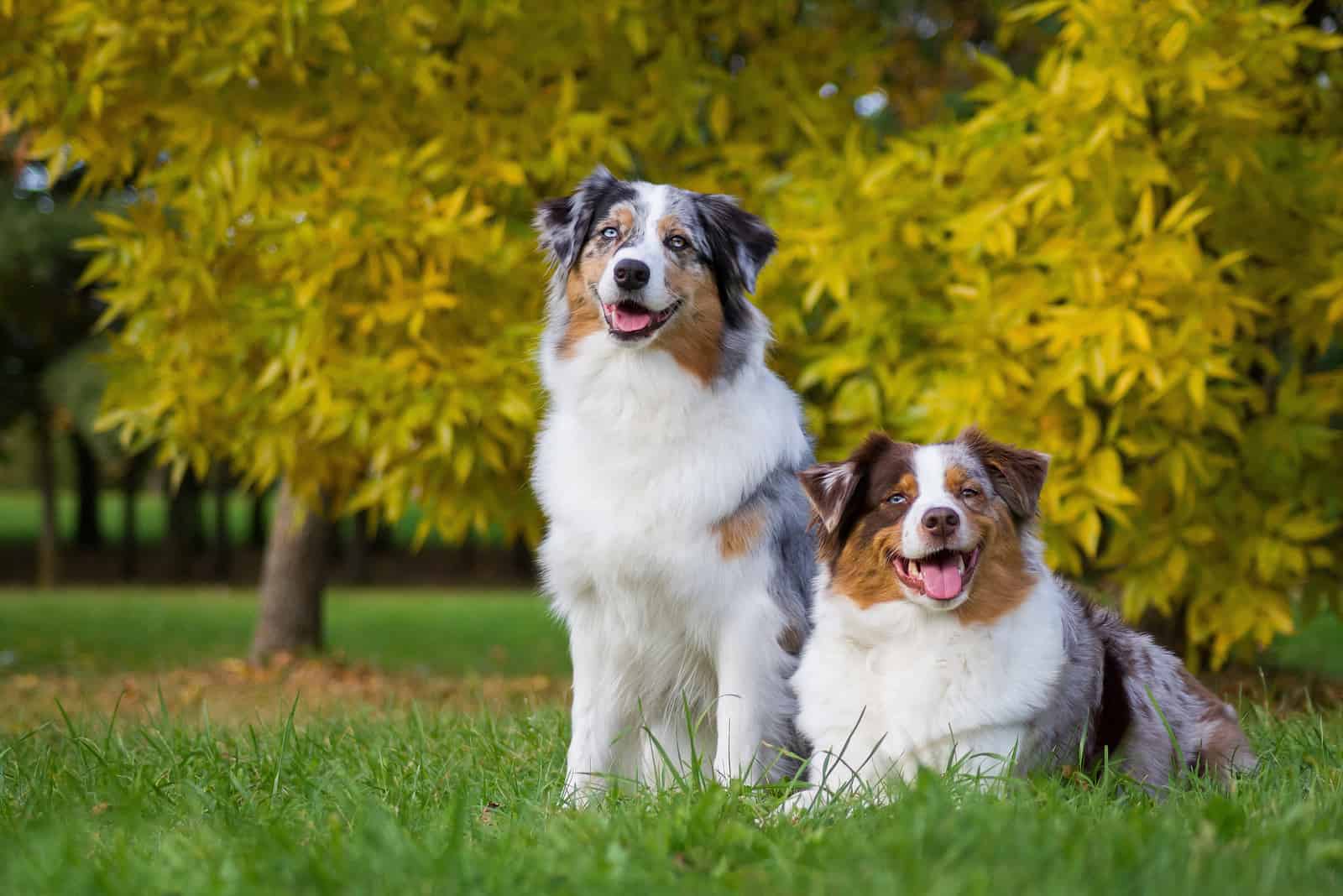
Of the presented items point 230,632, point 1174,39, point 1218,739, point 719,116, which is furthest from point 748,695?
point 230,632

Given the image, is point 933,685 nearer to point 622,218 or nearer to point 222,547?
point 622,218

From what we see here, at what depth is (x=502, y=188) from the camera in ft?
24.1

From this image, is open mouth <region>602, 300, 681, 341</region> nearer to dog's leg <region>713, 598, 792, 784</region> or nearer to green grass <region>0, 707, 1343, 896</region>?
dog's leg <region>713, 598, 792, 784</region>

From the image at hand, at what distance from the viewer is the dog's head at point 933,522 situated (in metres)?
3.88

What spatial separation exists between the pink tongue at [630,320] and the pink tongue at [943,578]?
1.26m

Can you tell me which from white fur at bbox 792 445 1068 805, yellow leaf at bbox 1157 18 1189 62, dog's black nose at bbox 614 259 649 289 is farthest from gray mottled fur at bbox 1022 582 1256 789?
yellow leaf at bbox 1157 18 1189 62

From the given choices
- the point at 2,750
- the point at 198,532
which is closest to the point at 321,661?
the point at 2,750

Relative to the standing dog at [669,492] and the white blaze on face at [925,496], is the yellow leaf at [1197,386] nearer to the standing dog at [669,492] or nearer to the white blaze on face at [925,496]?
the standing dog at [669,492]

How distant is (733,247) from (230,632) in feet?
44.2

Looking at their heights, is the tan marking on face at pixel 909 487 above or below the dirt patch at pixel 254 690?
above

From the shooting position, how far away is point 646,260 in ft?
14.5

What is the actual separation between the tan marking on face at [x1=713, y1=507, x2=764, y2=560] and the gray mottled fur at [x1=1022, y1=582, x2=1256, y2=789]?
1022 millimetres

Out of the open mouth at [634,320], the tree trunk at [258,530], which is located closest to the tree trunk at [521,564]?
the tree trunk at [258,530]

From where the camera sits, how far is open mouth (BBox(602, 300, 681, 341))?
4465mm
